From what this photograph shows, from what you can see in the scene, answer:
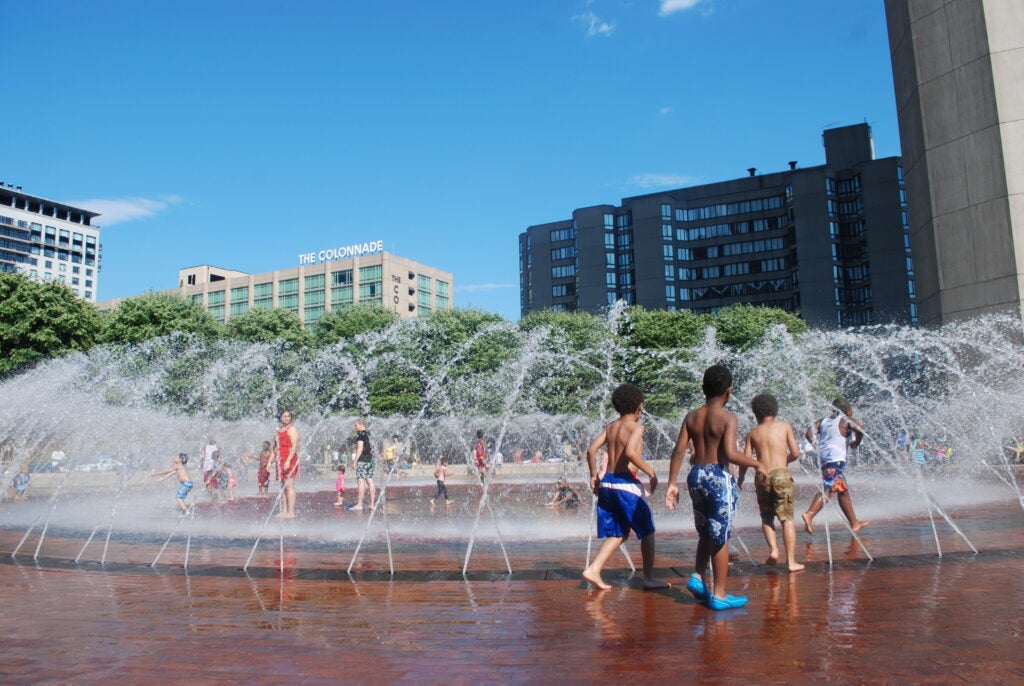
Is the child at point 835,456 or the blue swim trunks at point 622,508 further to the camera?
the child at point 835,456

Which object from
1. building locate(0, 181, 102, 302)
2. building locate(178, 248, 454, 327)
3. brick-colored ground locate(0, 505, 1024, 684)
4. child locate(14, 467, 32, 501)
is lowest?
brick-colored ground locate(0, 505, 1024, 684)

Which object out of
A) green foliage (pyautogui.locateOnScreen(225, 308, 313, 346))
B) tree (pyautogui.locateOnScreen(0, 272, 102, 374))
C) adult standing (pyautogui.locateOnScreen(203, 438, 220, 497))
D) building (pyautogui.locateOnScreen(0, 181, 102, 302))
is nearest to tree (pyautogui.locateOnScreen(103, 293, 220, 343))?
tree (pyautogui.locateOnScreen(0, 272, 102, 374))

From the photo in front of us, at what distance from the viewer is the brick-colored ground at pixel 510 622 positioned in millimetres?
4340

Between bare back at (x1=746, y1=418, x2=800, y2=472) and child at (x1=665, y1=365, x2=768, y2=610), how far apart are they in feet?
5.10

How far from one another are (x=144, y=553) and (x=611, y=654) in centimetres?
758

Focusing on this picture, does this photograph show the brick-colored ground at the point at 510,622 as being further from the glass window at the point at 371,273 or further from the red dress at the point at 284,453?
the glass window at the point at 371,273

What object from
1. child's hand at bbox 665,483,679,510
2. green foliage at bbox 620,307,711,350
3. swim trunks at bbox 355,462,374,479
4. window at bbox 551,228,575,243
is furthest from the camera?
window at bbox 551,228,575,243

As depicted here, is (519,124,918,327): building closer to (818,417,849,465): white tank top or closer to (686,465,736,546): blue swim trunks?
(818,417,849,465): white tank top

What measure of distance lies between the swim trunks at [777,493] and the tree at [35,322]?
139ft

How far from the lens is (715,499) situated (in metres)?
5.95

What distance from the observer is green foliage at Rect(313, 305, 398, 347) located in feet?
186

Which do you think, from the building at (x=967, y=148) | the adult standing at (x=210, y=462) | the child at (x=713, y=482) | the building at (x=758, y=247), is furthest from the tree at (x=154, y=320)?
the building at (x=758, y=247)

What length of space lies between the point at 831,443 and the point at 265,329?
163 feet

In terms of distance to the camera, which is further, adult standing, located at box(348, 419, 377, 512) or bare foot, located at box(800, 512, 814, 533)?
adult standing, located at box(348, 419, 377, 512)
